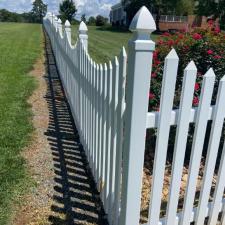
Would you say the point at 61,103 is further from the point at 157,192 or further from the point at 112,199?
the point at 157,192

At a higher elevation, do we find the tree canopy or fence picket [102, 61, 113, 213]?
the tree canopy

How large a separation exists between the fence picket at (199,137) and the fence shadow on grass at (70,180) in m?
0.82

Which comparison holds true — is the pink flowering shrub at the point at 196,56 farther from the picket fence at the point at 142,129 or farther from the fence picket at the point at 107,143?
the fence picket at the point at 107,143

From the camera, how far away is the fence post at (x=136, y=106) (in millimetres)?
1839

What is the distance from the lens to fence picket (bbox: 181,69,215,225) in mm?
2146

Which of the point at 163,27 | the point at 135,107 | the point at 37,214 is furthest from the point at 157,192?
the point at 163,27

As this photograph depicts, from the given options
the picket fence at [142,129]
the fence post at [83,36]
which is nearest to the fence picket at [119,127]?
the picket fence at [142,129]

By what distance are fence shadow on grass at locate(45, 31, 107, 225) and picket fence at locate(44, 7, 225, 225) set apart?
0.18 meters

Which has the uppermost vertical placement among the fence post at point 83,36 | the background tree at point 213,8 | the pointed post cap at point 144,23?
the background tree at point 213,8

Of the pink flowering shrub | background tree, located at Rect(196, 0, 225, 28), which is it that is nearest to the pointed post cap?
the pink flowering shrub

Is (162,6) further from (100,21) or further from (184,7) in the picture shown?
(100,21)

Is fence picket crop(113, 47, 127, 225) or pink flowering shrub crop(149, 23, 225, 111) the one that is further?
pink flowering shrub crop(149, 23, 225, 111)

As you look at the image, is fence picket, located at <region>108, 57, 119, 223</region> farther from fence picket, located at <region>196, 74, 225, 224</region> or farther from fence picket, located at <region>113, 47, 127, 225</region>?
fence picket, located at <region>196, 74, 225, 224</region>

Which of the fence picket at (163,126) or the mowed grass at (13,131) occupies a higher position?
the fence picket at (163,126)
